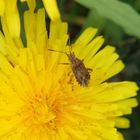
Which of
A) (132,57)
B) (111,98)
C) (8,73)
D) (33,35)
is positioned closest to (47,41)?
(33,35)

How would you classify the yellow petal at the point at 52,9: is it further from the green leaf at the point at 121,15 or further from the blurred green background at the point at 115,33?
the blurred green background at the point at 115,33

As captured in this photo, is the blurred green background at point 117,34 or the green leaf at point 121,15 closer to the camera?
the green leaf at point 121,15

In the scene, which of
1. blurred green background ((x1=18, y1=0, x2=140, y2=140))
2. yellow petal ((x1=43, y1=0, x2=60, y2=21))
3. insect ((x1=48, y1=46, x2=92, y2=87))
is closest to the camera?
yellow petal ((x1=43, y1=0, x2=60, y2=21))

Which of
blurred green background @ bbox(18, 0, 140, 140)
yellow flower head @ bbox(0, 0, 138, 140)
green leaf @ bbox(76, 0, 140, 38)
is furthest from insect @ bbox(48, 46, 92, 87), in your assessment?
blurred green background @ bbox(18, 0, 140, 140)

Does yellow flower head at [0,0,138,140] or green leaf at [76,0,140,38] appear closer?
green leaf at [76,0,140,38]

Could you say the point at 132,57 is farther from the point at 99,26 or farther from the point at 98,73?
the point at 98,73

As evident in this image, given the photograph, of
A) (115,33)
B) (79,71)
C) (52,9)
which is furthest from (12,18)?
(115,33)

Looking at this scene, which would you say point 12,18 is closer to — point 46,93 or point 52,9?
point 52,9

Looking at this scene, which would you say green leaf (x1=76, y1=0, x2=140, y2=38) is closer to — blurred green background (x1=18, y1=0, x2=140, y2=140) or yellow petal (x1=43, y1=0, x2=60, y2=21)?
yellow petal (x1=43, y1=0, x2=60, y2=21)

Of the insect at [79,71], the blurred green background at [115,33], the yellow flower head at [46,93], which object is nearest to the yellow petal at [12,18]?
the yellow flower head at [46,93]
